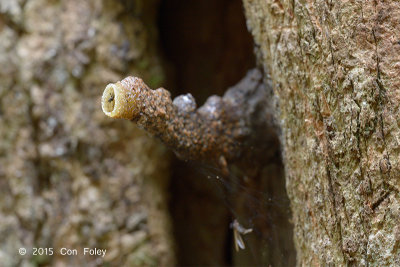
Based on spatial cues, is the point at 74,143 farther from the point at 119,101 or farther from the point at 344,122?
the point at 344,122

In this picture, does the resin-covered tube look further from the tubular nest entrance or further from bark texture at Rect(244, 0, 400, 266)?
bark texture at Rect(244, 0, 400, 266)

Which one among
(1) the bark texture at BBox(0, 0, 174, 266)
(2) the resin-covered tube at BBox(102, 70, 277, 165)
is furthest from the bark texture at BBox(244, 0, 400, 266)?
(1) the bark texture at BBox(0, 0, 174, 266)

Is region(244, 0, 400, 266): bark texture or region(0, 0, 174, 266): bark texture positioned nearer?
region(244, 0, 400, 266): bark texture

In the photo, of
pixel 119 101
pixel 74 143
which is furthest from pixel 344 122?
pixel 74 143

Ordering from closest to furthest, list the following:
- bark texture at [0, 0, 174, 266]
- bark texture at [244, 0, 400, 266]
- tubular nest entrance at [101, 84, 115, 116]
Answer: bark texture at [244, 0, 400, 266]
tubular nest entrance at [101, 84, 115, 116]
bark texture at [0, 0, 174, 266]

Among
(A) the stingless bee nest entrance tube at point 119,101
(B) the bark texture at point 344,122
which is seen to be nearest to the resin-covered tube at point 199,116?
(A) the stingless bee nest entrance tube at point 119,101

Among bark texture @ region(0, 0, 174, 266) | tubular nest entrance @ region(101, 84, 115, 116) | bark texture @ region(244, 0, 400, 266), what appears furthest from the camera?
bark texture @ region(0, 0, 174, 266)
